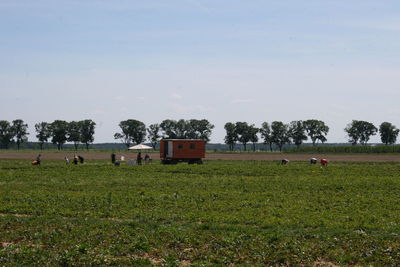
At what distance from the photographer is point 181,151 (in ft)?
222

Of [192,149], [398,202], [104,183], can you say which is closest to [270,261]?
[398,202]

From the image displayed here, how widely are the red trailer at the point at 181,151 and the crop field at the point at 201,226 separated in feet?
119

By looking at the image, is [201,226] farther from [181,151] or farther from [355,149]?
[355,149]

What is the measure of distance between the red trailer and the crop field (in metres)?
36.3

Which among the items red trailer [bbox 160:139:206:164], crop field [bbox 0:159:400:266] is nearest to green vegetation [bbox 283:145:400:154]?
red trailer [bbox 160:139:206:164]

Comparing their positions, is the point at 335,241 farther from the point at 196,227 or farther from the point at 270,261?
the point at 196,227

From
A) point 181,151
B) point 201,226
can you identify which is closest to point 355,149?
point 181,151

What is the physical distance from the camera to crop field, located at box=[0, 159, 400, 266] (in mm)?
13898

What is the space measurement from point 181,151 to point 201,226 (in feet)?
164

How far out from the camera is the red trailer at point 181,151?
221 feet

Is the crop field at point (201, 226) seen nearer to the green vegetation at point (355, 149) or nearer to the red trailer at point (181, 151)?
the red trailer at point (181, 151)

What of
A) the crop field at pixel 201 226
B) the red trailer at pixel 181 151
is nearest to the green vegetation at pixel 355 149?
the red trailer at pixel 181 151

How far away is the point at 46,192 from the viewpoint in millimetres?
28719

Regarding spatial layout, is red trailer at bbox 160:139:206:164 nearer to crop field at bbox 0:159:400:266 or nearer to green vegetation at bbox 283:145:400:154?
crop field at bbox 0:159:400:266
